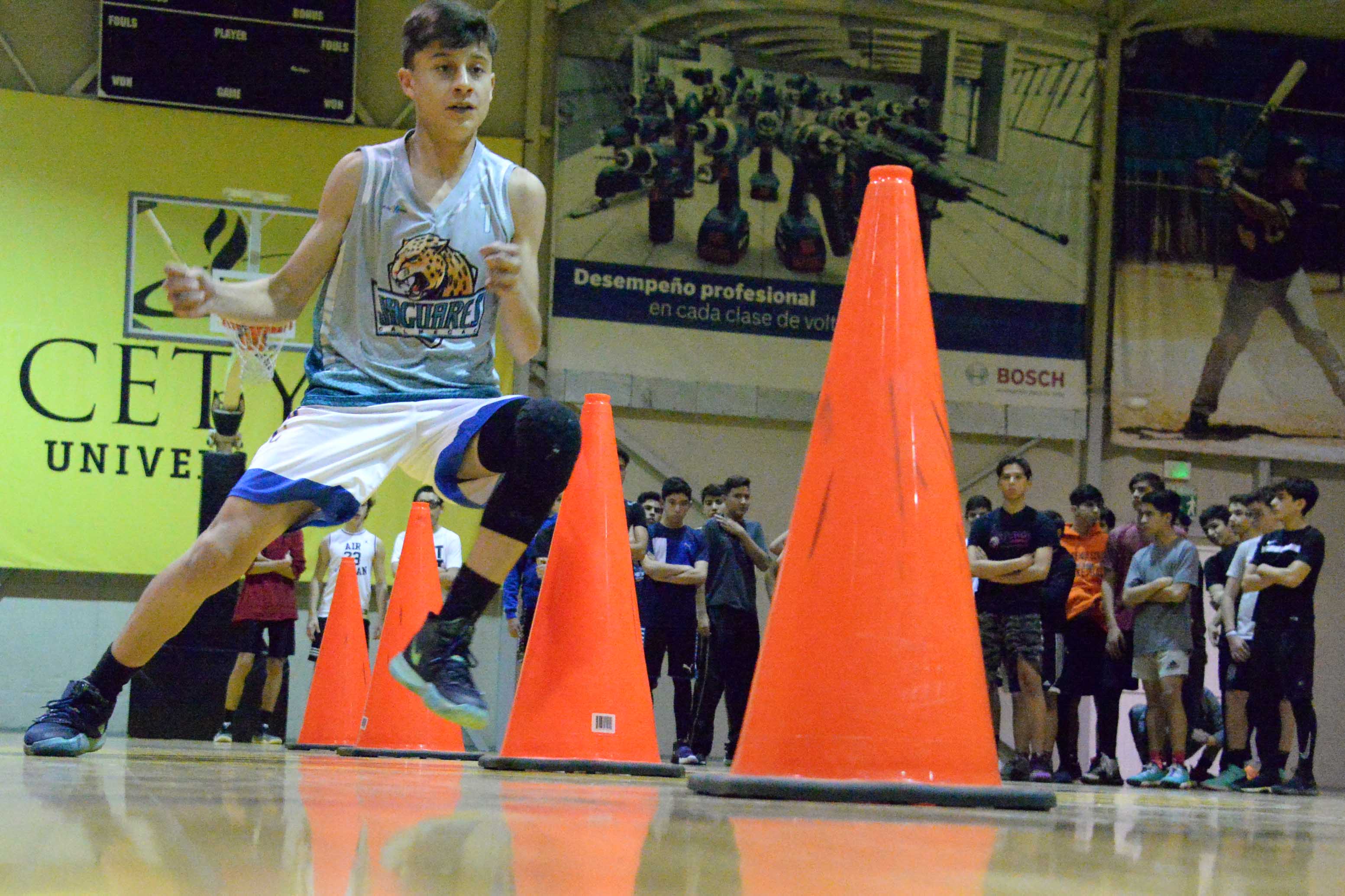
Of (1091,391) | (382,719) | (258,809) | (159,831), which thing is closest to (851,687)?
(258,809)

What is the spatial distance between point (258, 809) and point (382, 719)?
3.55 meters

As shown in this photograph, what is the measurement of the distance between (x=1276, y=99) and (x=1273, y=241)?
4.04ft

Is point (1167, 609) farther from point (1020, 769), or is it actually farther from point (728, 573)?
point (728, 573)

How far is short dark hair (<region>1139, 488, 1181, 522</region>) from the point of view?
730 centimetres

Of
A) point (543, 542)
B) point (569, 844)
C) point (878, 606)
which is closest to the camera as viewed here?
Result: point (569, 844)

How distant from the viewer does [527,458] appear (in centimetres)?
309

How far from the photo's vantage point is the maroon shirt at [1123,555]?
25.2ft

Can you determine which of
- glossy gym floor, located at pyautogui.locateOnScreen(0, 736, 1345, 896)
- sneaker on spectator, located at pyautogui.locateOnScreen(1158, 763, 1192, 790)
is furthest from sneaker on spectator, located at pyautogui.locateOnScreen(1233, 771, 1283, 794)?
glossy gym floor, located at pyautogui.locateOnScreen(0, 736, 1345, 896)

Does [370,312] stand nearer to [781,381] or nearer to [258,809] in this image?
[258,809]

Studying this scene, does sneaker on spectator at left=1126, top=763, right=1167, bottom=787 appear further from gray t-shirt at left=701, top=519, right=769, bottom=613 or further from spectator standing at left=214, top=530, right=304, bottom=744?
spectator standing at left=214, top=530, right=304, bottom=744

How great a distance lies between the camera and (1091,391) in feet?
38.8

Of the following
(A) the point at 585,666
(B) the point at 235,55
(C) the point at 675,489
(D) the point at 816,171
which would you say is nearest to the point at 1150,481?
(C) the point at 675,489

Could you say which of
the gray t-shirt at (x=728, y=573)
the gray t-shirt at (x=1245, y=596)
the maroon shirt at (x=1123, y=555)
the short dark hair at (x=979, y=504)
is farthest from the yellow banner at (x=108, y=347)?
the gray t-shirt at (x=1245, y=596)

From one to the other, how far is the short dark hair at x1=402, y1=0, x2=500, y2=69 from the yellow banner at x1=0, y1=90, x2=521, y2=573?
24.5ft
